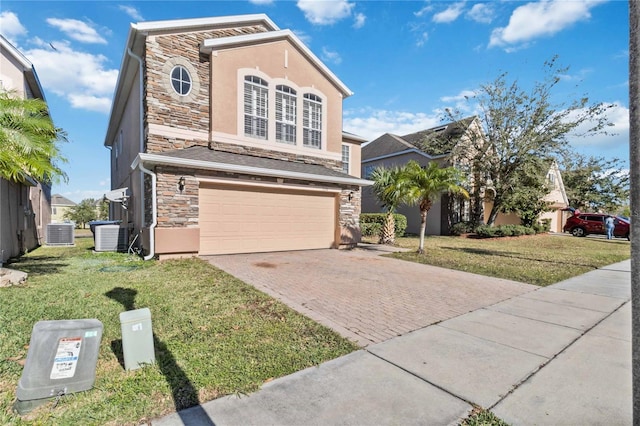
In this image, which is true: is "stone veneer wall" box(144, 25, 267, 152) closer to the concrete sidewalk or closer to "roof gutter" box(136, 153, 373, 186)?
"roof gutter" box(136, 153, 373, 186)

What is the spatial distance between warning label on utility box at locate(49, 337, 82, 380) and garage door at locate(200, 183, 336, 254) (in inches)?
302

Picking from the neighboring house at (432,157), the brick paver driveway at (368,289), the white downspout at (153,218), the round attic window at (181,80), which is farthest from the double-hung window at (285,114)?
the neighboring house at (432,157)

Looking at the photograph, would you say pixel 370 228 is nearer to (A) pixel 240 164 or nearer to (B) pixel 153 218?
(A) pixel 240 164

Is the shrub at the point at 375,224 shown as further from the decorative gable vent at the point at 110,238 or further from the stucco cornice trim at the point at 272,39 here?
the decorative gable vent at the point at 110,238

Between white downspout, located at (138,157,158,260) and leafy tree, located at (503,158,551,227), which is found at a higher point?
leafy tree, located at (503,158,551,227)

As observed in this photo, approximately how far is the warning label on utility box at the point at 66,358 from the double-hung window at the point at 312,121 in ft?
38.4

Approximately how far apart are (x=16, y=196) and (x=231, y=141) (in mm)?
7362

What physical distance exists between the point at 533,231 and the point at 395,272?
19.4 m

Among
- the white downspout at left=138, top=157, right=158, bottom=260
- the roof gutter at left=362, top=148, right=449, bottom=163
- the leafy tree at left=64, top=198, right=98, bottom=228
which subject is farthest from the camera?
the leafy tree at left=64, top=198, right=98, bottom=228

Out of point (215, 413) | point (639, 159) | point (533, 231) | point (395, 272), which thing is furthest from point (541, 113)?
point (215, 413)

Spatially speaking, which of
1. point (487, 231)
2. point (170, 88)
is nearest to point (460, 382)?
point (170, 88)

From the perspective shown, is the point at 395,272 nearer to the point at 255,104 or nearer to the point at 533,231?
the point at 255,104

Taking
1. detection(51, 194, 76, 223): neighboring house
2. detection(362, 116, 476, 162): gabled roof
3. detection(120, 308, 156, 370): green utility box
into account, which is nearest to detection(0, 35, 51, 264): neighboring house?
detection(120, 308, 156, 370): green utility box

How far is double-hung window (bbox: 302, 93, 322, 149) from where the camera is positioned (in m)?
13.6
